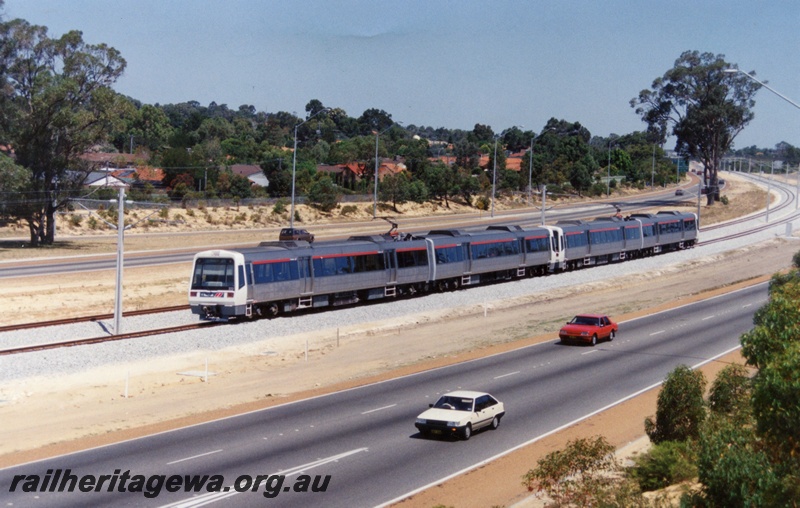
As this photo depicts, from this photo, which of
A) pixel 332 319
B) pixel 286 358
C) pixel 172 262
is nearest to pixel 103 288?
pixel 172 262

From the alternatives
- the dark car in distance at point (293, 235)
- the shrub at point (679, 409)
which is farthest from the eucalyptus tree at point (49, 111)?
the shrub at point (679, 409)

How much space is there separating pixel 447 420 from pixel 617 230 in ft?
158

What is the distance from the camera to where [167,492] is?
17.8m

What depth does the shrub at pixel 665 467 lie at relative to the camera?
57.3 feet

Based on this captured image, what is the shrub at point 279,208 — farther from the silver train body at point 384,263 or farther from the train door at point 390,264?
the train door at point 390,264

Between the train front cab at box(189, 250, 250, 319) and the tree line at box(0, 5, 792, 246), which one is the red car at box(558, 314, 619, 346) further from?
the tree line at box(0, 5, 792, 246)

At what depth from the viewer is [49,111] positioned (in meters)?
67.9

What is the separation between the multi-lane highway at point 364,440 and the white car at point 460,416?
29cm

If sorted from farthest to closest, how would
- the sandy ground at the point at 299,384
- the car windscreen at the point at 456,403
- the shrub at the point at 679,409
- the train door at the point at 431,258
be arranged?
the train door at the point at 431,258, the car windscreen at the point at 456,403, the sandy ground at the point at 299,384, the shrub at the point at 679,409

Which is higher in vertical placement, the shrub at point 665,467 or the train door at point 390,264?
the train door at point 390,264

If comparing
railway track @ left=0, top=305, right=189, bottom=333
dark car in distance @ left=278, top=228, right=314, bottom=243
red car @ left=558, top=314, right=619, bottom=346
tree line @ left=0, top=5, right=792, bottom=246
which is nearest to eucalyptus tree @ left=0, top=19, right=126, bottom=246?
tree line @ left=0, top=5, right=792, bottom=246

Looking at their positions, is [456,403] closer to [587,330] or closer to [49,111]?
[587,330]

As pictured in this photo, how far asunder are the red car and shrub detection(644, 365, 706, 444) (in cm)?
1526

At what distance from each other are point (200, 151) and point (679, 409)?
335ft
